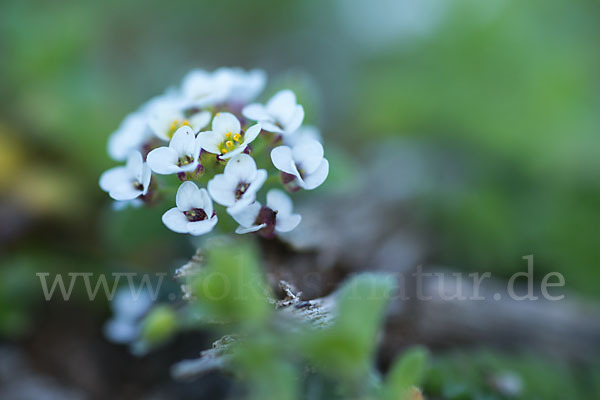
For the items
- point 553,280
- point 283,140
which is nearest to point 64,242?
point 283,140

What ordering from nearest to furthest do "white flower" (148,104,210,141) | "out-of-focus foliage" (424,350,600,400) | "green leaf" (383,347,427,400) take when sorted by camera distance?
"green leaf" (383,347,427,400) → "white flower" (148,104,210,141) → "out-of-focus foliage" (424,350,600,400)

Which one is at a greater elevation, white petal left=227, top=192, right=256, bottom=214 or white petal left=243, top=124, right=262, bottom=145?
white petal left=243, top=124, right=262, bottom=145

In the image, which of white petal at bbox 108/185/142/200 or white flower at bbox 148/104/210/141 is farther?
white flower at bbox 148/104/210/141

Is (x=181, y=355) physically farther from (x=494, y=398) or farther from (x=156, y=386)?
(x=494, y=398)

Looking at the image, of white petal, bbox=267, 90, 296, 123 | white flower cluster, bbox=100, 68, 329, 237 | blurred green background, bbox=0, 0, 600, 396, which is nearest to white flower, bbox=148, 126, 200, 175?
white flower cluster, bbox=100, 68, 329, 237

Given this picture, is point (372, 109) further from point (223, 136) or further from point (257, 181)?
point (257, 181)

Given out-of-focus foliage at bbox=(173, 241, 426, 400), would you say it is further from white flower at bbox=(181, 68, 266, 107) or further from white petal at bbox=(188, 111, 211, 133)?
white flower at bbox=(181, 68, 266, 107)

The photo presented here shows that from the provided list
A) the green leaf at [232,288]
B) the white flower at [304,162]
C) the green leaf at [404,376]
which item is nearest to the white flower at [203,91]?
the white flower at [304,162]
